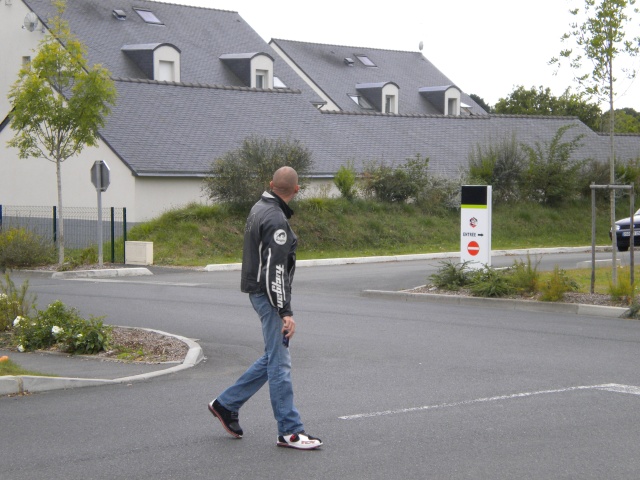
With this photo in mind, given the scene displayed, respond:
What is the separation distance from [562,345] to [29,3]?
115 feet

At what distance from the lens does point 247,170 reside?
30.6 meters

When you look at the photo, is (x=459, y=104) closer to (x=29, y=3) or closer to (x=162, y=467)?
(x=29, y=3)

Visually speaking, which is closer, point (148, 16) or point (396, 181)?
point (396, 181)

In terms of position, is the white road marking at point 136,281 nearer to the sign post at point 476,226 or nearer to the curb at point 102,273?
the curb at point 102,273

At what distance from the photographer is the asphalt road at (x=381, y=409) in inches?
247

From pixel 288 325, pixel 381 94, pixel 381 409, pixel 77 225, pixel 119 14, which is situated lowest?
pixel 381 409

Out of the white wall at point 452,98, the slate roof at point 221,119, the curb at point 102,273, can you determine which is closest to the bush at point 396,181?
the slate roof at point 221,119

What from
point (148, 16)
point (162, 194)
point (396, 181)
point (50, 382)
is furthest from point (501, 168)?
point (50, 382)

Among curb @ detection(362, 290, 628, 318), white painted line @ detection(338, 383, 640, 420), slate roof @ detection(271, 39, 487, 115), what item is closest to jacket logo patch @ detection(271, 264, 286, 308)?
white painted line @ detection(338, 383, 640, 420)

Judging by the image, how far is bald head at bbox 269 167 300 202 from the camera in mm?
6734

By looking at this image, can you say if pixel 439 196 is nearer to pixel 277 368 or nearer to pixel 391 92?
pixel 391 92

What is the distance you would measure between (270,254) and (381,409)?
217cm

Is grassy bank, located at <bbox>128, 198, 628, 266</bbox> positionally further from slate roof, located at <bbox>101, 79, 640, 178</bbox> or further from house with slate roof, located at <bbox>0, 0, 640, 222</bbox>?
slate roof, located at <bbox>101, 79, 640, 178</bbox>

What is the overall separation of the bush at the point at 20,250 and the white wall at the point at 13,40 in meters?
17.1
